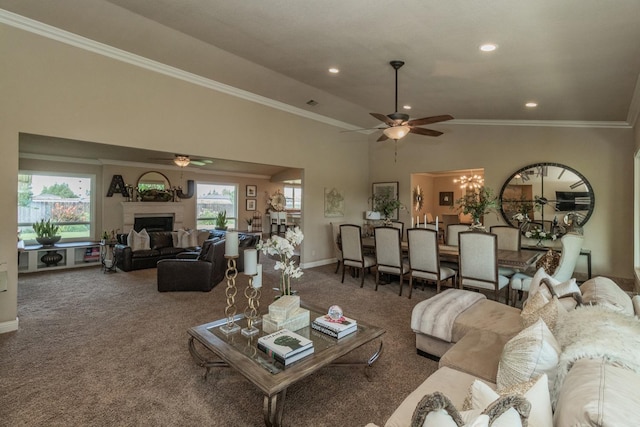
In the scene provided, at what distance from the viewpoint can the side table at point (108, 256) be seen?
6.30 m

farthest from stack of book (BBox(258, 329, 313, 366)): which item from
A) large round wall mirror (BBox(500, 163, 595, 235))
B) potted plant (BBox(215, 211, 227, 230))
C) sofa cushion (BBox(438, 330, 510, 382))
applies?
potted plant (BBox(215, 211, 227, 230))

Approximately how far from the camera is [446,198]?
1139 cm

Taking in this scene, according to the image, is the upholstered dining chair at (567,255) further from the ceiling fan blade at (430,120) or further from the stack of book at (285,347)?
the stack of book at (285,347)

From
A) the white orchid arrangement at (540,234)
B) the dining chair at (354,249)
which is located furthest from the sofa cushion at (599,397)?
the white orchid arrangement at (540,234)

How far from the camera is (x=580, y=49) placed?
300 cm

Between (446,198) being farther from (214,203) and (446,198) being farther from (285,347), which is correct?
(285,347)

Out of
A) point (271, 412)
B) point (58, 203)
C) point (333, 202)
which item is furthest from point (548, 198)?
point (58, 203)

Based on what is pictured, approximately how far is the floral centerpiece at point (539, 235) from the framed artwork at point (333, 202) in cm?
394

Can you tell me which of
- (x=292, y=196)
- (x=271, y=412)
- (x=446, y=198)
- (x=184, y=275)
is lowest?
(x=271, y=412)

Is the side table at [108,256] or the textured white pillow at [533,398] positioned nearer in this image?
the textured white pillow at [533,398]

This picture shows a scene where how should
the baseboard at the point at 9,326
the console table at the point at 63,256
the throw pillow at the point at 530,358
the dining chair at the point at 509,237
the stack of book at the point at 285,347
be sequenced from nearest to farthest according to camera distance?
the throw pillow at the point at 530,358 < the stack of book at the point at 285,347 < the baseboard at the point at 9,326 < the dining chair at the point at 509,237 < the console table at the point at 63,256

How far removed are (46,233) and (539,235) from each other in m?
9.97

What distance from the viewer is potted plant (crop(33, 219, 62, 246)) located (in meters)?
6.49

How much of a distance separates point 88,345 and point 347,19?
4131 millimetres
